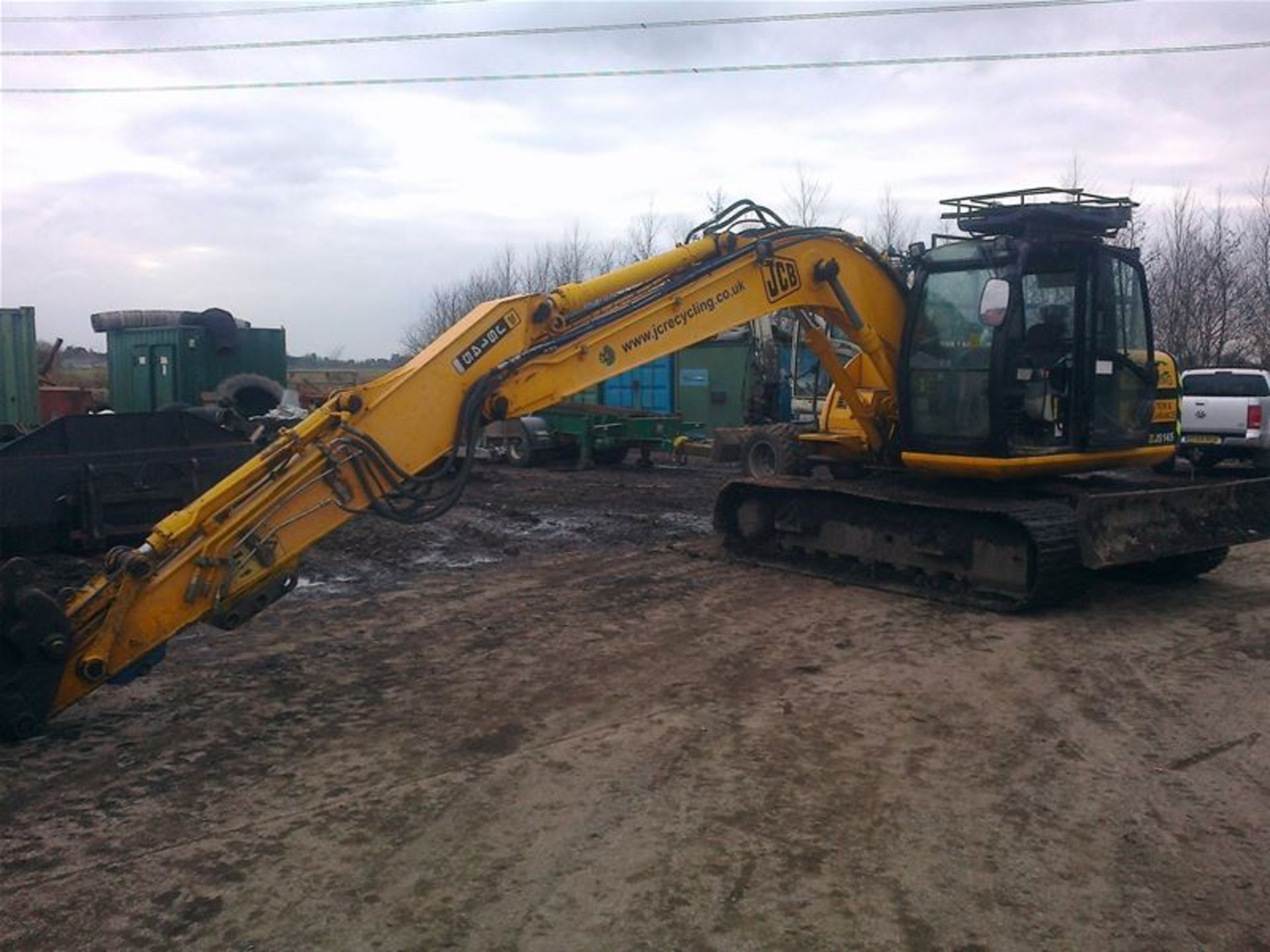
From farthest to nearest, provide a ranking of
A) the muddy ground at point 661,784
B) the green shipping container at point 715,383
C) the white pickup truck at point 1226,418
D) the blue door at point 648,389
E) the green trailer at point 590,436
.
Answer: the blue door at point 648,389 < the green shipping container at point 715,383 < the green trailer at point 590,436 < the white pickup truck at point 1226,418 < the muddy ground at point 661,784

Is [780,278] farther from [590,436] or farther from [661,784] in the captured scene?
[590,436]

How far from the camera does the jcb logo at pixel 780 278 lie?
9094 mm

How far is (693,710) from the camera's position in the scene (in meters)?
6.55

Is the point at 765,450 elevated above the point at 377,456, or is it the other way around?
the point at 377,456

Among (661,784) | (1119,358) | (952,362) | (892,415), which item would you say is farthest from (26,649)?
(1119,358)

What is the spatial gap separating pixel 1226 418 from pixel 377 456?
51.7 feet

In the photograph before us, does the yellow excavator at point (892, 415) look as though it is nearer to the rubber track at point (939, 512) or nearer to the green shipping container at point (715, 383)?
the rubber track at point (939, 512)

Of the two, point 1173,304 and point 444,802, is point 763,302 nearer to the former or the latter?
point 444,802

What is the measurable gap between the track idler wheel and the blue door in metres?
20.0

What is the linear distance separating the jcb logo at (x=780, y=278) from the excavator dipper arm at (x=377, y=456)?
12mm

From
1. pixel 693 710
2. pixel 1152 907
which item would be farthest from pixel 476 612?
pixel 1152 907

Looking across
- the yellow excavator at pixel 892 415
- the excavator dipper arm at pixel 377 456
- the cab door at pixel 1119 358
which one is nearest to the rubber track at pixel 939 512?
the yellow excavator at pixel 892 415

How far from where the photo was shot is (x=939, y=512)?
9.62m

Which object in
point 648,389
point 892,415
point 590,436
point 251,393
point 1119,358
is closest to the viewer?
point 1119,358
